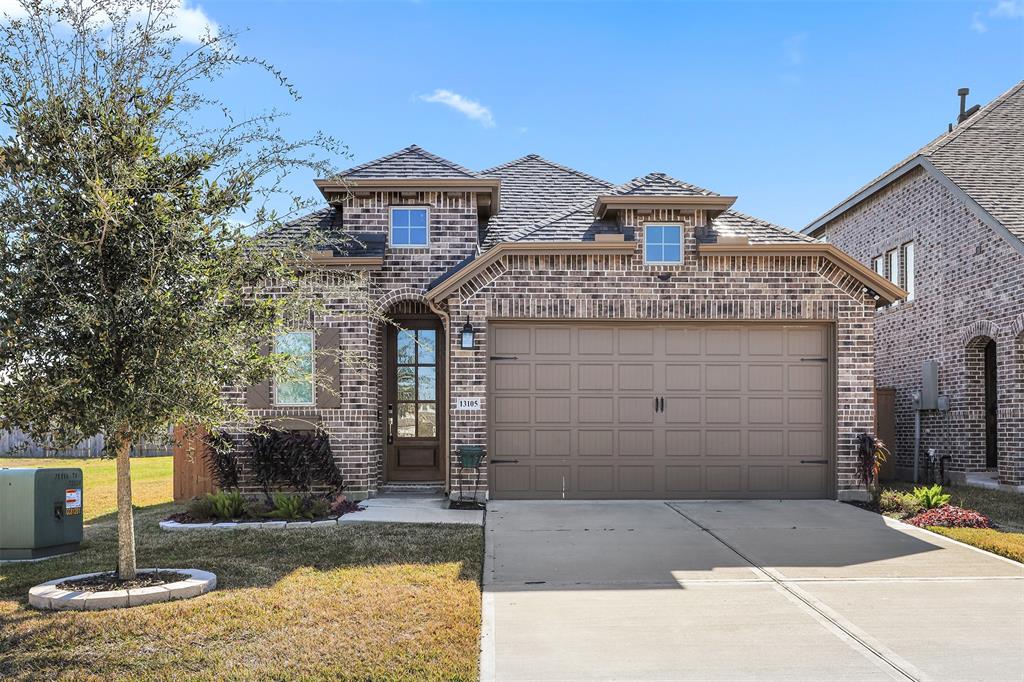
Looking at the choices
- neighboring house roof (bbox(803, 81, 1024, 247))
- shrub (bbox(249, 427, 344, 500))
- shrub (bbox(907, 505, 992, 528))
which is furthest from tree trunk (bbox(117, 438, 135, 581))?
neighboring house roof (bbox(803, 81, 1024, 247))

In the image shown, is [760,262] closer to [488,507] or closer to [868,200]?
[488,507]

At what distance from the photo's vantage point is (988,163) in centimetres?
1630

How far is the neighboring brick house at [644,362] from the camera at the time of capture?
1249cm

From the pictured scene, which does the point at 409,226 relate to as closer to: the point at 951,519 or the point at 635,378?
the point at 635,378

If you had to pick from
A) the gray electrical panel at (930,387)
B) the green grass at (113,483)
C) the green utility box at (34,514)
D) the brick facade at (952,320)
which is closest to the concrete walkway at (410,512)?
the green utility box at (34,514)

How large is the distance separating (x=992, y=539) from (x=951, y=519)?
3.79 ft

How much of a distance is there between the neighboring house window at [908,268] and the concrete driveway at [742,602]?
340 inches

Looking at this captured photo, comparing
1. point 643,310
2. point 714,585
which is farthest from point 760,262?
point 714,585

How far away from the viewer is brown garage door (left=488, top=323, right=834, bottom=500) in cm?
1258

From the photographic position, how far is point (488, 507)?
11812 millimetres

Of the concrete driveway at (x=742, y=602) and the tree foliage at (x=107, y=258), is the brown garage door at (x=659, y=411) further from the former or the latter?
the tree foliage at (x=107, y=258)

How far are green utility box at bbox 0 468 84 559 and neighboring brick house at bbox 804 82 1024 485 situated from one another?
13.9 meters

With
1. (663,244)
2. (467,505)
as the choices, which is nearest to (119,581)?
(467,505)

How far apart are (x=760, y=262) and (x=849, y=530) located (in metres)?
4.21
